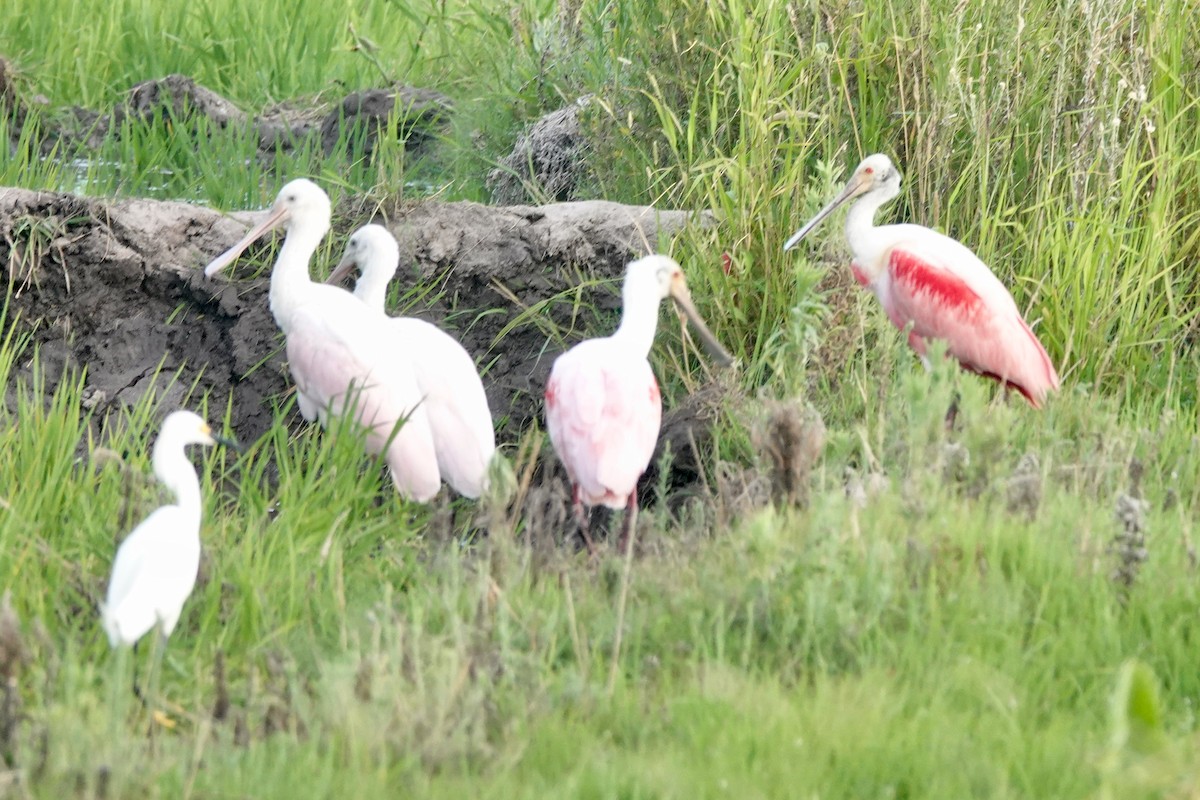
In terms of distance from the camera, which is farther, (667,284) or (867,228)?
(867,228)

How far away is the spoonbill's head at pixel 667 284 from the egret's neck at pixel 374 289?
2.76 ft

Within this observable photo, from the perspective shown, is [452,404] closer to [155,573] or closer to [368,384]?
[368,384]

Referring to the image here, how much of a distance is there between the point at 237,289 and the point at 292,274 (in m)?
0.72

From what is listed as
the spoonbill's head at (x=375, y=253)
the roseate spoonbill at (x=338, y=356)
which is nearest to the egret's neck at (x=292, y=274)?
the roseate spoonbill at (x=338, y=356)

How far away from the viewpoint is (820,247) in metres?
5.96

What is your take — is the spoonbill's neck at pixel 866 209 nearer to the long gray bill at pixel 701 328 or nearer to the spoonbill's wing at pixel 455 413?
the long gray bill at pixel 701 328

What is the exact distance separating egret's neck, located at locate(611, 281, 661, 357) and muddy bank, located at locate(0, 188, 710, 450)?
77cm

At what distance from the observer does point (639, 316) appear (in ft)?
16.6

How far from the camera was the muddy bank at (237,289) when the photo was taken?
598cm

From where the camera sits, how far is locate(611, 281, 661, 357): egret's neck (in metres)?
5.04

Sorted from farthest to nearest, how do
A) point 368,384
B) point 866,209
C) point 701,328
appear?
point 866,209 < point 701,328 < point 368,384

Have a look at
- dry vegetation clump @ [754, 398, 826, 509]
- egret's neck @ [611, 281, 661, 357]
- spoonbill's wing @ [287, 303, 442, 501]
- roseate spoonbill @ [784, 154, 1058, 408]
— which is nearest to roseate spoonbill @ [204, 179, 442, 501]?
spoonbill's wing @ [287, 303, 442, 501]

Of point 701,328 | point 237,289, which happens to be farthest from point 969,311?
point 237,289

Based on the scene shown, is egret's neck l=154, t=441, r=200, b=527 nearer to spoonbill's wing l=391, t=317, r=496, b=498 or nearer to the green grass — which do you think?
the green grass
